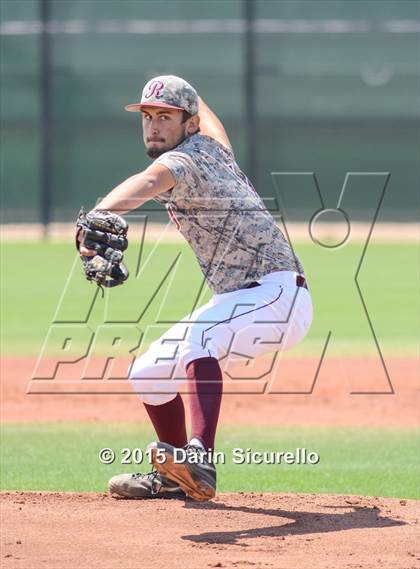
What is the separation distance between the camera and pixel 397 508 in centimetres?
570

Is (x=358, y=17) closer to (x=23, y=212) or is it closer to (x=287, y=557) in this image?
(x=23, y=212)

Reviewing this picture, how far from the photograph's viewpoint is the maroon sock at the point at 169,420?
18.2 ft

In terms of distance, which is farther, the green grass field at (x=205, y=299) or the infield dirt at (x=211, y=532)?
the green grass field at (x=205, y=299)

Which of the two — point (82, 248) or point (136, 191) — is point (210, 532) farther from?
point (136, 191)

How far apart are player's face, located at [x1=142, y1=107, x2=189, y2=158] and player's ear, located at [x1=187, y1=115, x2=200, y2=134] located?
0.02 meters

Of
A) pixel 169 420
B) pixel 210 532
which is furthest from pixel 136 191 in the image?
pixel 210 532

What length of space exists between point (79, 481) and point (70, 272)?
449 inches

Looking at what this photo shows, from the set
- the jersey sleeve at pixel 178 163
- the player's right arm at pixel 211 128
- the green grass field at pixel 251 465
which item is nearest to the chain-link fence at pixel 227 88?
the green grass field at pixel 251 465

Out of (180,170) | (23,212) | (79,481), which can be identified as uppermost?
(180,170)

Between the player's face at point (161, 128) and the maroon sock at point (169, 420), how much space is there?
1.17 metres

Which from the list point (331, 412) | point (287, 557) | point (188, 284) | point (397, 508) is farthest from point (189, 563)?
point (188, 284)

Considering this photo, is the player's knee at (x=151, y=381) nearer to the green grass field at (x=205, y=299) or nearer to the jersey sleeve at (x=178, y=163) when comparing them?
the jersey sleeve at (x=178, y=163)

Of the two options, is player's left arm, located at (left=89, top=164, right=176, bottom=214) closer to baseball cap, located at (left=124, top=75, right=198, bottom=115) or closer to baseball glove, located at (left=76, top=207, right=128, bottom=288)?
baseball glove, located at (left=76, top=207, right=128, bottom=288)

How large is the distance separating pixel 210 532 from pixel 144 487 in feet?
2.63
